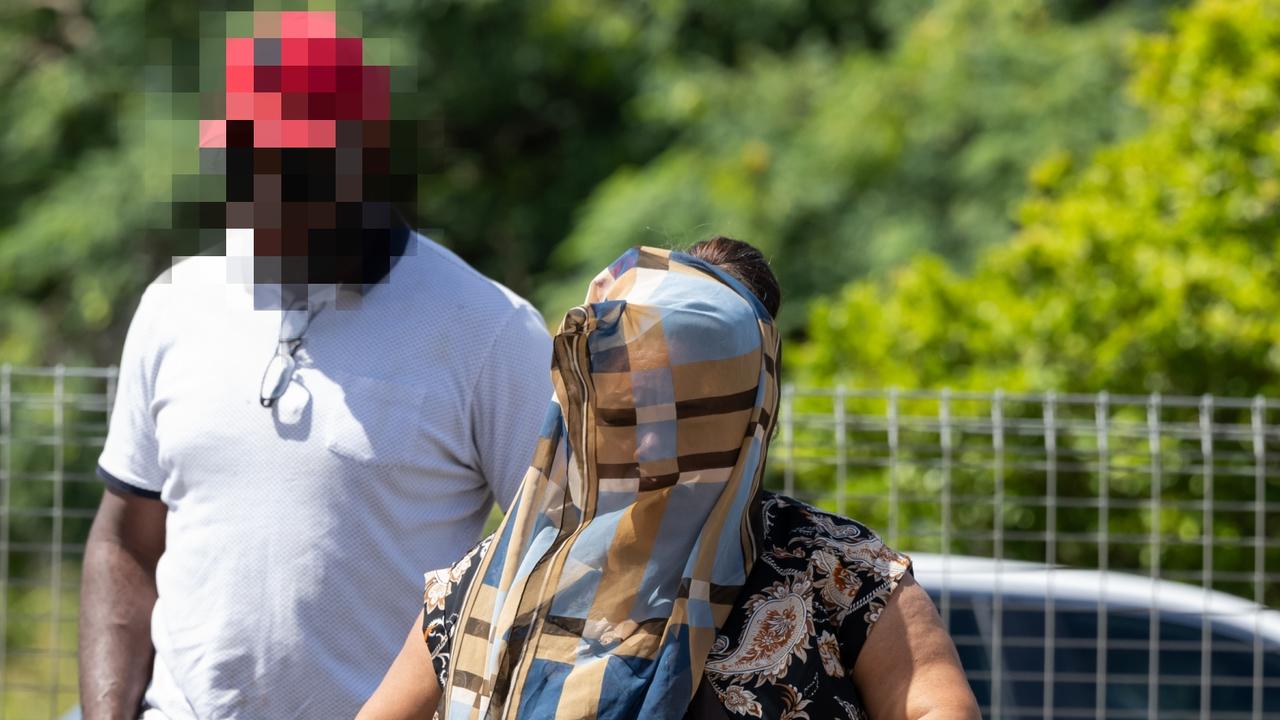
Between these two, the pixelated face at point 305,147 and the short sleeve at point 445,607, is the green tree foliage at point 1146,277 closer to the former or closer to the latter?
the pixelated face at point 305,147

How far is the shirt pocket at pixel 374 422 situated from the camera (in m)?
1.79

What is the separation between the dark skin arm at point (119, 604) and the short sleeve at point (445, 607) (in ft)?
2.06

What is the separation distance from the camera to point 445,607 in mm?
1558

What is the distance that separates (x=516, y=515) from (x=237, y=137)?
686 mm

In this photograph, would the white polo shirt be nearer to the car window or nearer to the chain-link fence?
the chain-link fence

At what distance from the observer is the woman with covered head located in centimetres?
138

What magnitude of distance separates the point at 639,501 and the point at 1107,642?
233 centimetres

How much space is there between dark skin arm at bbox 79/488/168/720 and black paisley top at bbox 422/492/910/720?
38.6 inches

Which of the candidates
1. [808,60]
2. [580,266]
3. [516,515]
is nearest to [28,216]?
[580,266]

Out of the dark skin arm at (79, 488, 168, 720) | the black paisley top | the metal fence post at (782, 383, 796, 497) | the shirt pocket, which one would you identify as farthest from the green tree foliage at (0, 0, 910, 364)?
the black paisley top

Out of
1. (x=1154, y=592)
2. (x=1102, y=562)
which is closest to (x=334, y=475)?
(x=1102, y=562)

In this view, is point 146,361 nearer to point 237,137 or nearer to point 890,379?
point 237,137

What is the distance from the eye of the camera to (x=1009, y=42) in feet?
23.8

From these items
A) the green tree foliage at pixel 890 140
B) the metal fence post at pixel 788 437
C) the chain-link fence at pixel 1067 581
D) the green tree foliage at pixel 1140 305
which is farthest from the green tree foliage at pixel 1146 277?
the green tree foliage at pixel 890 140
